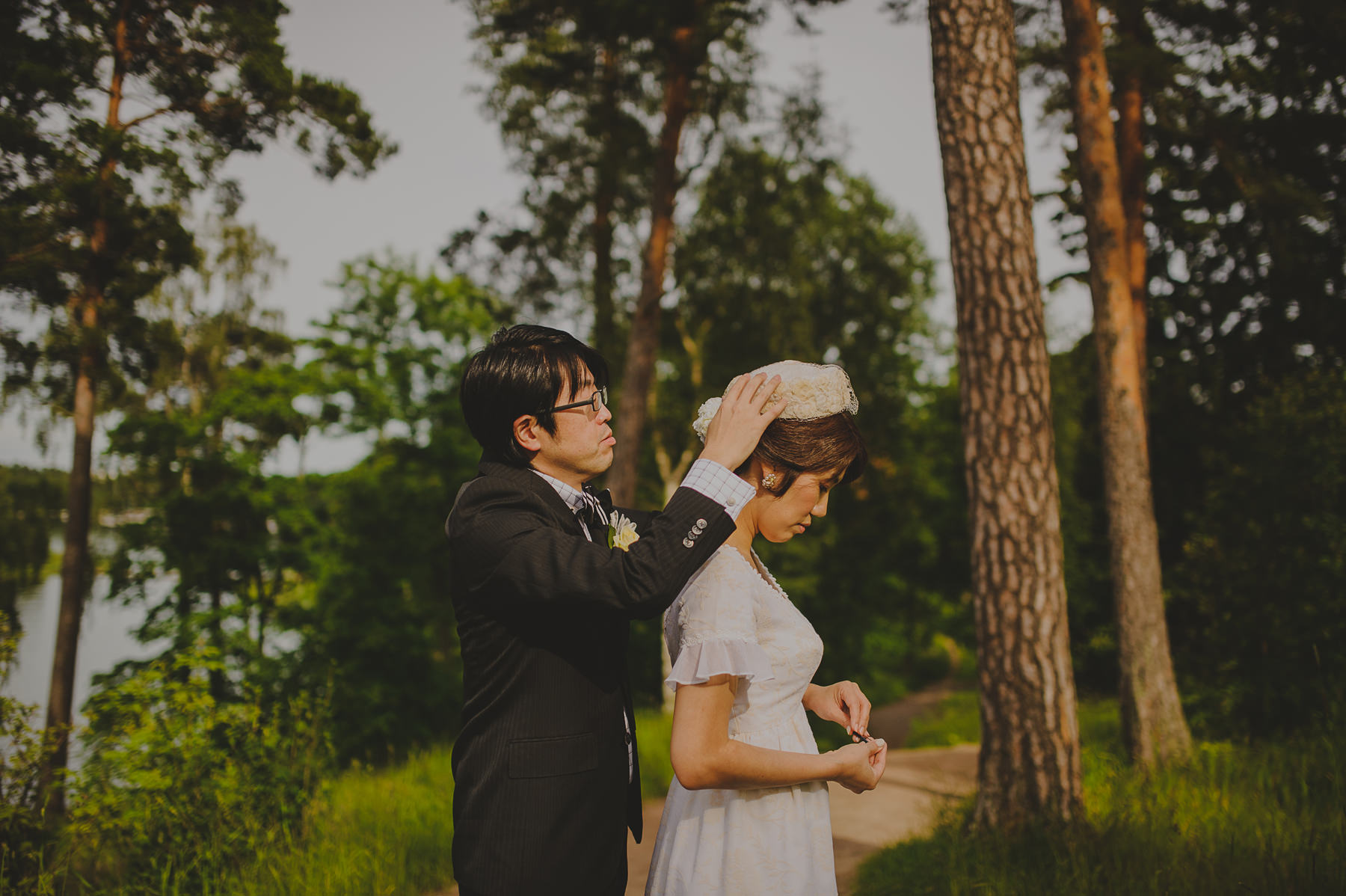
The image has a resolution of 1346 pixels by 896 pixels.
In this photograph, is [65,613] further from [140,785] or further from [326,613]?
[140,785]

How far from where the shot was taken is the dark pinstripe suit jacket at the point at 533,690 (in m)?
1.56

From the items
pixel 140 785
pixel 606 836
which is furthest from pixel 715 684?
pixel 140 785

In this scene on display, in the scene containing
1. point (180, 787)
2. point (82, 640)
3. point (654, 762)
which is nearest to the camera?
point (180, 787)

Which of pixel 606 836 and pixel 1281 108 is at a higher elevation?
pixel 1281 108

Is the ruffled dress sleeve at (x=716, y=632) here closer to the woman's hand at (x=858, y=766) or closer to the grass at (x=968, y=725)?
the woman's hand at (x=858, y=766)

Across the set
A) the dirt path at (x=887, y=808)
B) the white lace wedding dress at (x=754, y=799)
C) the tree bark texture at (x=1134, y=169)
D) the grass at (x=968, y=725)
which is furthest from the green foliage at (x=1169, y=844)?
the tree bark texture at (x=1134, y=169)

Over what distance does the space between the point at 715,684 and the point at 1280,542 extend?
820 centimetres

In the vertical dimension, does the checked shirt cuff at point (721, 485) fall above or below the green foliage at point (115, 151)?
below

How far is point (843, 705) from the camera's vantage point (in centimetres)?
205

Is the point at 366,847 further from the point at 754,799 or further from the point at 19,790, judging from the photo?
the point at 754,799

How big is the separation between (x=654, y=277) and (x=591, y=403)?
8.31 m

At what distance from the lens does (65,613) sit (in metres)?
10.3

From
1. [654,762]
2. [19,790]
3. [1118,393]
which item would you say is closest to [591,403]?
[19,790]

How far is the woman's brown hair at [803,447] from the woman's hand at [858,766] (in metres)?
0.62
